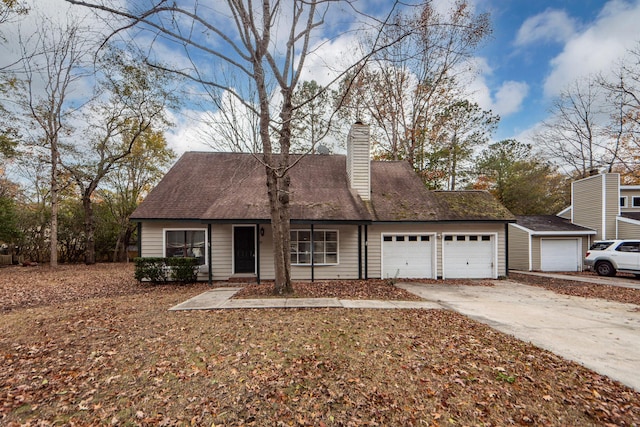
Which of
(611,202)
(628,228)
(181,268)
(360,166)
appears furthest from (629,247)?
(181,268)

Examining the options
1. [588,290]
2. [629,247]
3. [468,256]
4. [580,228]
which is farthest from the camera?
[580,228]

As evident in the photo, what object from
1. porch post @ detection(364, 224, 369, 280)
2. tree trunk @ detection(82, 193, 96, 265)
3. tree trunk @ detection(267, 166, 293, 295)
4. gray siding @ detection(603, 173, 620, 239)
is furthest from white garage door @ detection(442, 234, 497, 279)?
tree trunk @ detection(82, 193, 96, 265)

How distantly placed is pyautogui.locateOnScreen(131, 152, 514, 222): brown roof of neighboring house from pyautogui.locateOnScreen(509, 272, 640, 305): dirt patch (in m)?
2.84

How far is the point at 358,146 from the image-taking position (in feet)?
40.1

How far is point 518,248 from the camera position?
52.6ft

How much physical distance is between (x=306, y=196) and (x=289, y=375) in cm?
876

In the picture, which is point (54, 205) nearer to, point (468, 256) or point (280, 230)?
point (280, 230)

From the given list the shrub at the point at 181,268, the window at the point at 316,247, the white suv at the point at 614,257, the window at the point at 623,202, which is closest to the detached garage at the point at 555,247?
the white suv at the point at 614,257

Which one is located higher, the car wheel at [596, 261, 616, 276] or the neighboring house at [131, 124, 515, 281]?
the neighboring house at [131, 124, 515, 281]

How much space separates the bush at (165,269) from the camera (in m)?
9.80

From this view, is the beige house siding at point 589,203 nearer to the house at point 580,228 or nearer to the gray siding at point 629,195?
the house at point 580,228

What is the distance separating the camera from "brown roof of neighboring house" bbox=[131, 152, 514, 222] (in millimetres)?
10750

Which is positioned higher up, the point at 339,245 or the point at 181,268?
the point at 339,245

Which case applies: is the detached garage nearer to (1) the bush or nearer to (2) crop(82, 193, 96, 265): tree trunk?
(1) the bush
